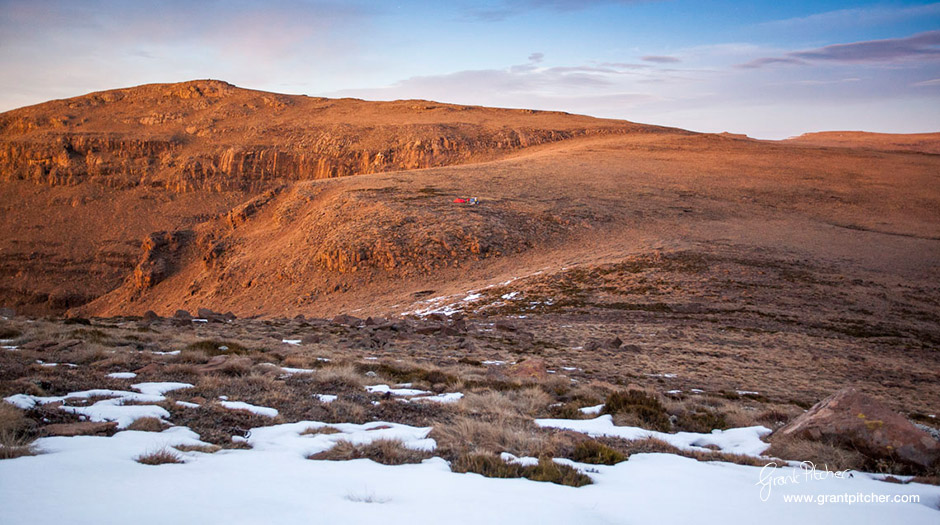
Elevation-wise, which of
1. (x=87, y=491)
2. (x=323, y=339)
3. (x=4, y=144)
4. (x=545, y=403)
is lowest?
(x=323, y=339)

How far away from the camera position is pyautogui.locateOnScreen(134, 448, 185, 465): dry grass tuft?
4.53 meters

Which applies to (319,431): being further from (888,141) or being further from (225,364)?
(888,141)

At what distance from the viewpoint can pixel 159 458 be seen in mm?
4598

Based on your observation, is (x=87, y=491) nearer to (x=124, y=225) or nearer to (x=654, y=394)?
(x=654, y=394)

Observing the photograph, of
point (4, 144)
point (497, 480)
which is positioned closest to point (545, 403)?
point (497, 480)

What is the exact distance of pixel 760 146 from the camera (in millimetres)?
61312

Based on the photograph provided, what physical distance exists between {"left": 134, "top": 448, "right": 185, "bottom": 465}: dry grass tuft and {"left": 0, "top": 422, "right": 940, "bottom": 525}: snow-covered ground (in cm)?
10

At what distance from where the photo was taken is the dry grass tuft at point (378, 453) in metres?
5.19

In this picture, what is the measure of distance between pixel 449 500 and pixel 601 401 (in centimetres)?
555

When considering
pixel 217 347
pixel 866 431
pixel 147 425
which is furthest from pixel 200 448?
pixel 217 347

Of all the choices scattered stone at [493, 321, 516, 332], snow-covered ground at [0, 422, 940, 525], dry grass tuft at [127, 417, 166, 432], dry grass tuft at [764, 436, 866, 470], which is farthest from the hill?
dry grass tuft at [127, 417, 166, 432]

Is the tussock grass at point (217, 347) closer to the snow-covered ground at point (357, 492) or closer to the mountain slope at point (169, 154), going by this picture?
the snow-covered ground at point (357, 492)

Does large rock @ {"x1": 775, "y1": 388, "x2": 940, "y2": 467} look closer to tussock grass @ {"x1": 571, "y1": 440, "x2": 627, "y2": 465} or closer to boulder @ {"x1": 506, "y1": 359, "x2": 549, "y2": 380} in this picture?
tussock grass @ {"x1": 571, "y1": 440, "x2": 627, "y2": 465}

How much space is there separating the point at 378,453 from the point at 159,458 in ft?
6.26
